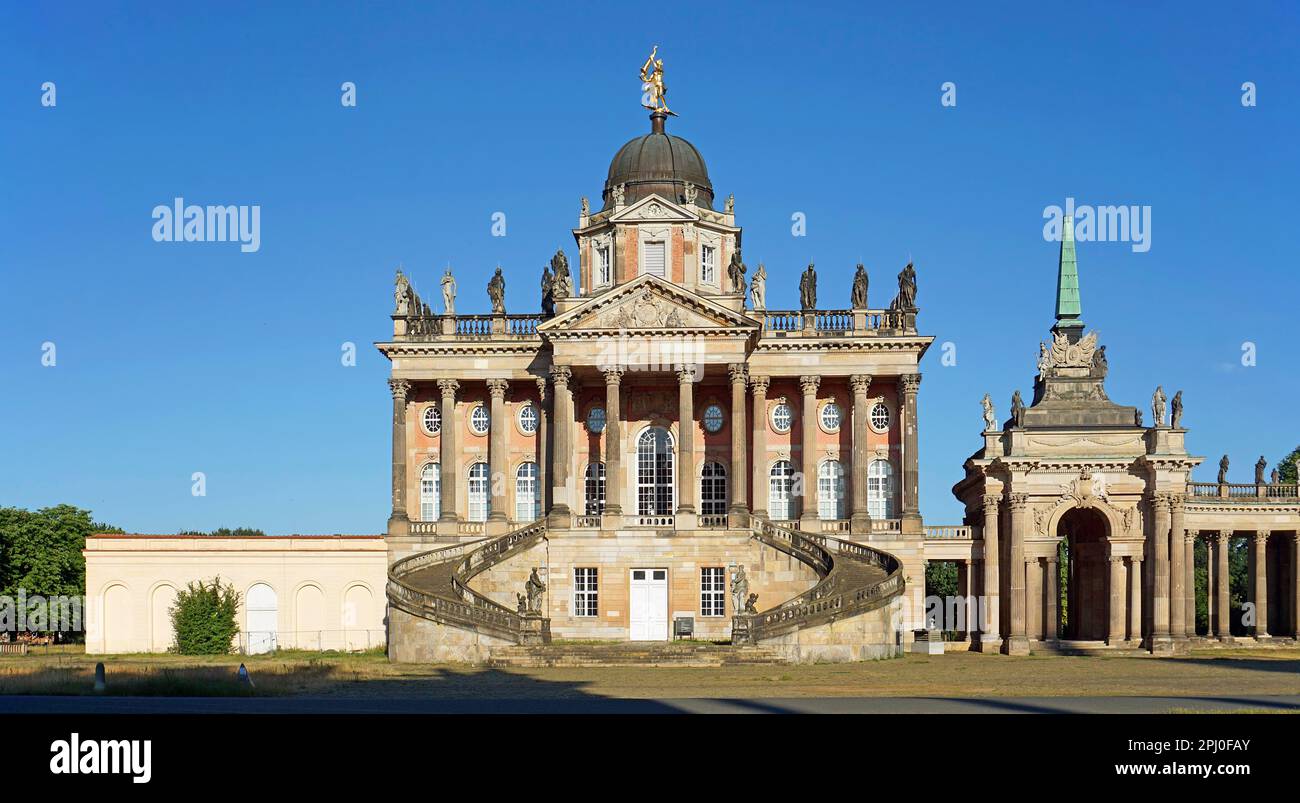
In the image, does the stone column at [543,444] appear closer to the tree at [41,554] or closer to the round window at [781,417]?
the round window at [781,417]

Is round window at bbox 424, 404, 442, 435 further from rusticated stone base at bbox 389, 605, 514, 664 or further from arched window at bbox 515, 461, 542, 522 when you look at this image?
rusticated stone base at bbox 389, 605, 514, 664

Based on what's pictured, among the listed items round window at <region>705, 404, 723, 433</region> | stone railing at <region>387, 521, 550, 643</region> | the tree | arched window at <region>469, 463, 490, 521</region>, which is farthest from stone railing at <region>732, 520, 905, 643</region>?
the tree

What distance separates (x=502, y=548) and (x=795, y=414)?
1494 cm

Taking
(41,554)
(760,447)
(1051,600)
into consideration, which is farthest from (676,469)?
(41,554)

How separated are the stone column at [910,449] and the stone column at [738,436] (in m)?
6.89

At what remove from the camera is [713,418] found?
62281 millimetres

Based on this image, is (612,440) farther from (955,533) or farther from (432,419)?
(955,533)

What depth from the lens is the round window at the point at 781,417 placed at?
6269cm

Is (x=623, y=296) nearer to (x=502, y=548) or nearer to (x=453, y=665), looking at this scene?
(x=502, y=548)

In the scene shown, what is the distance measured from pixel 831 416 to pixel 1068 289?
19933 mm

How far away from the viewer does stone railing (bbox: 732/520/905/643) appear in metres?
44.8

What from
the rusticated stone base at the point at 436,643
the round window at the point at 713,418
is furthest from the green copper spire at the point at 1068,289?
the rusticated stone base at the point at 436,643

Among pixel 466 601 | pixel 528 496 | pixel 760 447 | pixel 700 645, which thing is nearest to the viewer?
pixel 700 645
